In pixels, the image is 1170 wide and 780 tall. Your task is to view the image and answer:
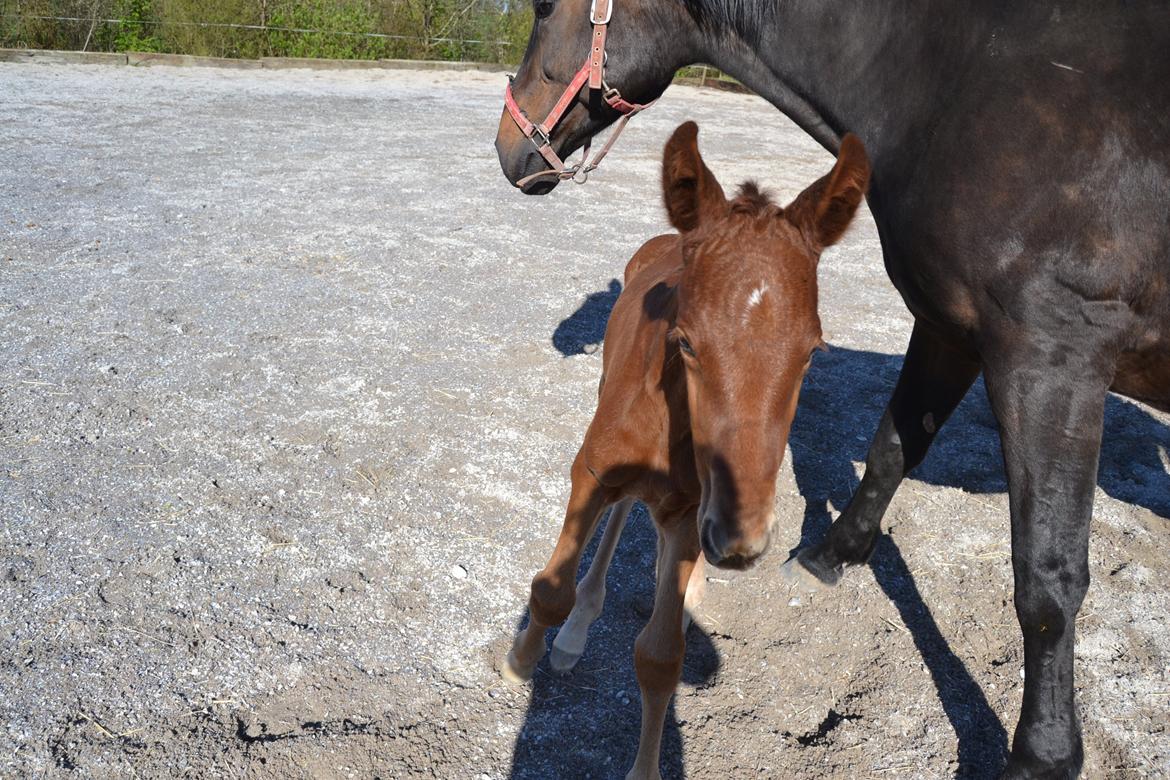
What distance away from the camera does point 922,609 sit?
317 cm

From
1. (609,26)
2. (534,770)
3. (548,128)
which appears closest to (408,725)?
(534,770)

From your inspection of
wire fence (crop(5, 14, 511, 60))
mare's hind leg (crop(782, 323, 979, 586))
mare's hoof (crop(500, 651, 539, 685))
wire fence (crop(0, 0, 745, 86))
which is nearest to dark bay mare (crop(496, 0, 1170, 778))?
mare's hind leg (crop(782, 323, 979, 586))

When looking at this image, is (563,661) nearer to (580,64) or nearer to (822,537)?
(822,537)

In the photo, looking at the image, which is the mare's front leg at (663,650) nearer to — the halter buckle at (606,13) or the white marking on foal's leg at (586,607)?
the white marking on foal's leg at (586,607)

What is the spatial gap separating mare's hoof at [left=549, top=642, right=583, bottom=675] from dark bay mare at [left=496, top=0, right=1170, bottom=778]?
1.30 m

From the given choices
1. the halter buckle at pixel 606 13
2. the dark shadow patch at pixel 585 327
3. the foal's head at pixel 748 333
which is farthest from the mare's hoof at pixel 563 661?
the dark shadow patch at pixel 585 327

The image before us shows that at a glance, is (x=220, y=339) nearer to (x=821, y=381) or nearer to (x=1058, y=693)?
(x=821, y=381)

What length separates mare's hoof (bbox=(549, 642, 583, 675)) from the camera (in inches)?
106

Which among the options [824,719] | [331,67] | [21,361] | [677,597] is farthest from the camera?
[331,67]

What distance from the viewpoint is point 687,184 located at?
1.96 m

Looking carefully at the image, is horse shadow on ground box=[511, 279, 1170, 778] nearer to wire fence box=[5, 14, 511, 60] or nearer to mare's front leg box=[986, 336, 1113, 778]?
mare's front leg box=[986, 336, 1113, 778]

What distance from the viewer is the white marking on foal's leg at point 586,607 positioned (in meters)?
2.71

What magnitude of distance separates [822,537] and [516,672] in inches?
63.1

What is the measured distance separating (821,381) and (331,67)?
1622 centimetres
